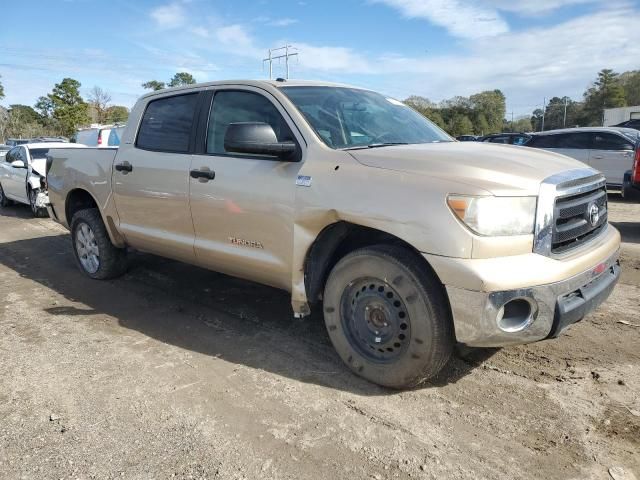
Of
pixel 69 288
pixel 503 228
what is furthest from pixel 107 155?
pixel 503 228

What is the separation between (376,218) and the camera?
2.96 m

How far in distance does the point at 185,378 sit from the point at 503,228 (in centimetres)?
220

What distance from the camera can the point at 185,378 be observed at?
3402 millimetres

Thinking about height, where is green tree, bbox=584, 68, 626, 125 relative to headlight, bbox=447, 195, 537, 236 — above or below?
above

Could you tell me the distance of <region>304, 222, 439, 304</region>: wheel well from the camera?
327 centimetres

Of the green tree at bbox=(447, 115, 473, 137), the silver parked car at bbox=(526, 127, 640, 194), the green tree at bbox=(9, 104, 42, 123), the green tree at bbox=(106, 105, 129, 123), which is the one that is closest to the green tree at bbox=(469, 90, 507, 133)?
the green tree at bbox=(447, 115, 473, 137)

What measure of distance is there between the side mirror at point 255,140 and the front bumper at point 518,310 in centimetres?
141

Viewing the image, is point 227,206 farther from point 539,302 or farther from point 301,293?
point 539,302

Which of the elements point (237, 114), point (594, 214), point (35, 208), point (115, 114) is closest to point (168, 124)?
point (237, 114)

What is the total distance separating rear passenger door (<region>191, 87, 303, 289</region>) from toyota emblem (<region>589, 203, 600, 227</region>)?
1.83m

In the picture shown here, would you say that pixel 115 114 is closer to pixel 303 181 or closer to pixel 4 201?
pixel 4 201

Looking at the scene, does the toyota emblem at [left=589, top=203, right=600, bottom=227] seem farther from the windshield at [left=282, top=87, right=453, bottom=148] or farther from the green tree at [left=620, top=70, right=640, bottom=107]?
the green tree at [left=620, top=70, right=640, bottom=107]

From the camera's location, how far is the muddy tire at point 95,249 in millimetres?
5492

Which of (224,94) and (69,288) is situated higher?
(224,94)
